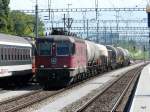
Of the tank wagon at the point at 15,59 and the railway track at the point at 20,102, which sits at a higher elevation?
the tank wagon at the point at 15,59

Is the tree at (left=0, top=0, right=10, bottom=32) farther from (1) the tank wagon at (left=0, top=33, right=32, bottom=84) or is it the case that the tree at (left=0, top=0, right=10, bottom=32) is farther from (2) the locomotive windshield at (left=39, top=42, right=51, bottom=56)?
(2) the locomotive windshield at (left=39, top=42, right=51, bottom=56)

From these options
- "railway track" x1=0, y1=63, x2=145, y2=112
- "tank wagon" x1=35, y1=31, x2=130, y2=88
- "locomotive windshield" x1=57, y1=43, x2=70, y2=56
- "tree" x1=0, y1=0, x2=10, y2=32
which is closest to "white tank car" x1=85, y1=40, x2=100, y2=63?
"tank wagon" x1=35, y1=31, x2=130, y2=88

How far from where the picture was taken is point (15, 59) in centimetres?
3191

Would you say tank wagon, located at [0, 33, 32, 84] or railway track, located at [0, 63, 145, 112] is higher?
tank wagon, located at [0, 33, 32, 84]

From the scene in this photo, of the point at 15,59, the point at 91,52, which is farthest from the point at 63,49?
the point at 91,52

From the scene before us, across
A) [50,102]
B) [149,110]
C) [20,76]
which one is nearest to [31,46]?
[20,76]

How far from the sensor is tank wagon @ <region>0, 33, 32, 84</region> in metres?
29.5

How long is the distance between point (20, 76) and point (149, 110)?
16899 millimetres

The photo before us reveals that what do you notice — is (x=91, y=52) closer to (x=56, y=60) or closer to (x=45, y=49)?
(x=45, y=49)

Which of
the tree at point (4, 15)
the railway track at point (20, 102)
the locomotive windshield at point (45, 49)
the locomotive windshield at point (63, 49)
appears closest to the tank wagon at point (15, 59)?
the locomotive windshield at point (45, 49)

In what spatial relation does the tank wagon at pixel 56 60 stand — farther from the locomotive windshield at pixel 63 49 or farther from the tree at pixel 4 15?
the tree at pixel 4 15

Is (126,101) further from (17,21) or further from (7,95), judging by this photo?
(17,21)

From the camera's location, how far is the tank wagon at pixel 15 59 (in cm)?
2955

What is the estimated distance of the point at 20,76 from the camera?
113 feet
